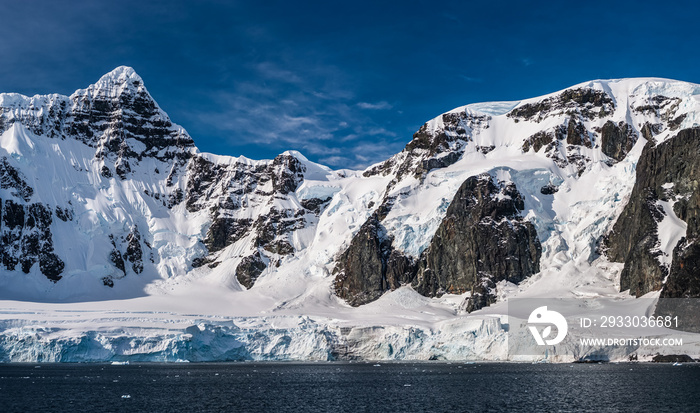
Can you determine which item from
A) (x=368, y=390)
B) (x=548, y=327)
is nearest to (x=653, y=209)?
(x=548, y=327)

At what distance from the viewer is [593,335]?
458 feet

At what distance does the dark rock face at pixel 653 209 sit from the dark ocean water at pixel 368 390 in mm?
54457

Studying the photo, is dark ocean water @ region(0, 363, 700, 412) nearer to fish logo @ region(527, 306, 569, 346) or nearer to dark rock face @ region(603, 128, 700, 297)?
fish logo @ region(527, 306, 569, 346)

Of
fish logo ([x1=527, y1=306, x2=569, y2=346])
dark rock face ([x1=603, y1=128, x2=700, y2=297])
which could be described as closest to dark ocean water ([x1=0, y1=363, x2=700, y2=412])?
fish logo ([x1=527, y1=306, x2=569, y2=346])

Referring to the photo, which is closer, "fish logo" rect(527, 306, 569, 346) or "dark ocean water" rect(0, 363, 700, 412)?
"dark ocean water" rect(0, 363, 700, 412)

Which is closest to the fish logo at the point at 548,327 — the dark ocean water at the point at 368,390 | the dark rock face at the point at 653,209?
the dark ocean water at the point at 368,390

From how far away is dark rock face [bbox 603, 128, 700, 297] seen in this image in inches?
6718

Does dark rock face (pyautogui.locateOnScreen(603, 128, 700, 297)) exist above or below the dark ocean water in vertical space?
above

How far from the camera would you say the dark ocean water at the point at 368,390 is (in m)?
73.4

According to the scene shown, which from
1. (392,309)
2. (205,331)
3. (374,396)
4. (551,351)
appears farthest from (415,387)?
(392,309)

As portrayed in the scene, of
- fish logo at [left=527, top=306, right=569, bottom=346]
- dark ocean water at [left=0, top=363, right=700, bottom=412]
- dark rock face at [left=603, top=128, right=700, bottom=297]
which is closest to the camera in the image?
dark ocean water at [left=0, top=363, right=700, bottom=412]

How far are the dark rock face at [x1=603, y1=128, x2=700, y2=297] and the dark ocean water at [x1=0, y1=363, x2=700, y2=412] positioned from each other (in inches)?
2144

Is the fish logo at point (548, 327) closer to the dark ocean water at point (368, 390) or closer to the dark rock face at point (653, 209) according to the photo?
the dark ocean water at point (368, 390)

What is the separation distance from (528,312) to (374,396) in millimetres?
97151
